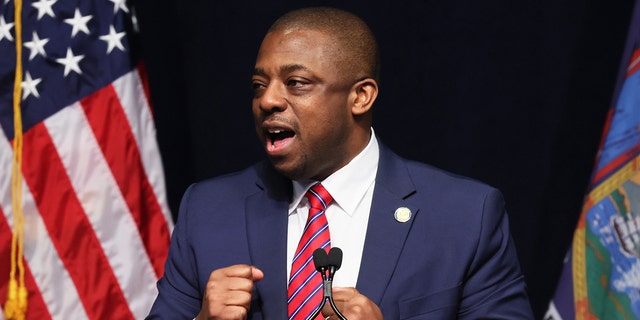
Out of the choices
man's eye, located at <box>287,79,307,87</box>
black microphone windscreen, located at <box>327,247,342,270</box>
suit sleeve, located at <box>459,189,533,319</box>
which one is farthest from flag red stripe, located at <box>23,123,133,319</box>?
black microphone windscreen, located at <box>327,247,342,270</box>

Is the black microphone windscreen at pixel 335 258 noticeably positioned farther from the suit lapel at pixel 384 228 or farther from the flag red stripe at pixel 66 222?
the flag red stripe at pixel 66 222

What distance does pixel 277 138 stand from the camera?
2.36m

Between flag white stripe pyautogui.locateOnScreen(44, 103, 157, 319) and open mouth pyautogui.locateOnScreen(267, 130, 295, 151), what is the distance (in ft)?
3.22

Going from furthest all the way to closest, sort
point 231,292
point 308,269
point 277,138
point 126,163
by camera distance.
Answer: point 126,163, point 277,138, point 308,269, point 231,292

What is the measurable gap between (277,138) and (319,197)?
17 cm

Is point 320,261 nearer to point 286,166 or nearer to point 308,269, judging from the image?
point 308,269

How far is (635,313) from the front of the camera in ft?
9.29

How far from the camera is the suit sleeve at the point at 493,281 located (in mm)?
2223

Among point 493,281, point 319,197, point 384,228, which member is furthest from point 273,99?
point 493,281

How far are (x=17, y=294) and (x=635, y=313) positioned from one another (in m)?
1.75

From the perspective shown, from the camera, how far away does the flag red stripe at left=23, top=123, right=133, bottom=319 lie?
3.11m

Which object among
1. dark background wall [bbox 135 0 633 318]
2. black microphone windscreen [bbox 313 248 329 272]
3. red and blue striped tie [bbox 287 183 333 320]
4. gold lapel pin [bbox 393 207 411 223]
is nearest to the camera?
black microphone windscreen [bbox 313 248 329 272]

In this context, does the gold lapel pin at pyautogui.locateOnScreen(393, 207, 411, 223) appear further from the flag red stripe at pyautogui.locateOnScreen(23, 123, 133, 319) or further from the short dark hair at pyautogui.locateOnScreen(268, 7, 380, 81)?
the flag red stripe at pyautogui.locateOnScreen(23, 123, 133, 319)

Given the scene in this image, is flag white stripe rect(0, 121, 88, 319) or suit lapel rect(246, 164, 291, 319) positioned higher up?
suit lapel rect(246, 164, 291, 319)
